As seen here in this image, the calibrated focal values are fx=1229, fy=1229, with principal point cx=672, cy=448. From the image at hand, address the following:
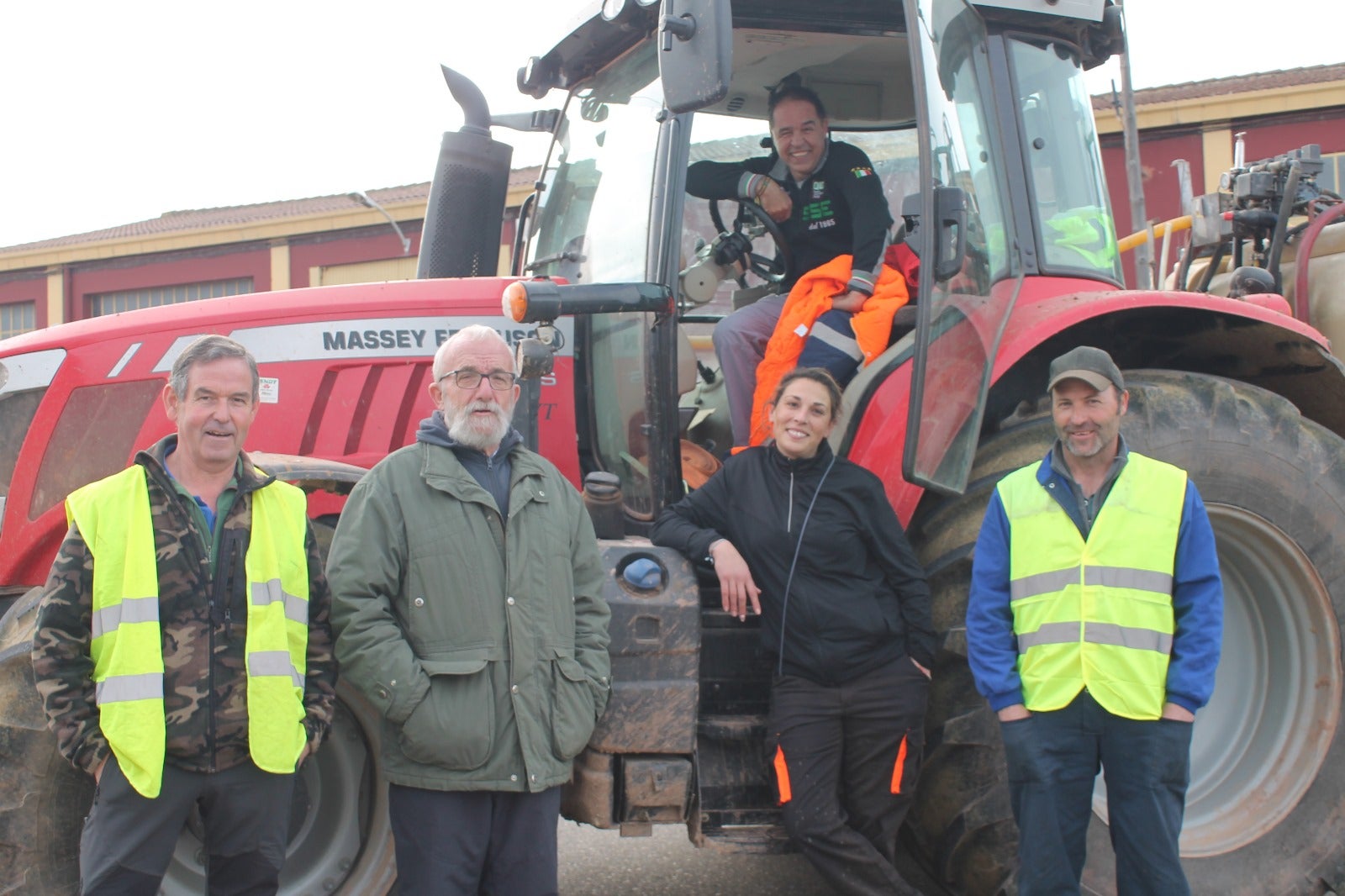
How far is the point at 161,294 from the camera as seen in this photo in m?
23.3

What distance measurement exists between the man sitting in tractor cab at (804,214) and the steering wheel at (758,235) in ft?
0.08

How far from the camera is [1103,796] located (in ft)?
11.6

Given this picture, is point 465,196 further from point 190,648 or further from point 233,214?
point 233,214

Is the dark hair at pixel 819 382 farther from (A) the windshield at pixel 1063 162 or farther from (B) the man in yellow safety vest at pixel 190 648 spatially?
(B) the man in yellow safety vest at pixel 190 648

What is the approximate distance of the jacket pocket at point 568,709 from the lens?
111 inches

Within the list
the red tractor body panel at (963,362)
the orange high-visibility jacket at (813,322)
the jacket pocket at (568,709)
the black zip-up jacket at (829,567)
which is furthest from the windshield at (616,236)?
the jacket pocket at (568,709)

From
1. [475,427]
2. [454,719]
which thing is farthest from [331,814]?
[475,427]

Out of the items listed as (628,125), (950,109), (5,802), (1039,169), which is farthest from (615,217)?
(5,802)

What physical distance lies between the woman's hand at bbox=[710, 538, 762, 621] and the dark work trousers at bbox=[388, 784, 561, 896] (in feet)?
2.25

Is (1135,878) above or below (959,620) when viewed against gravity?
below

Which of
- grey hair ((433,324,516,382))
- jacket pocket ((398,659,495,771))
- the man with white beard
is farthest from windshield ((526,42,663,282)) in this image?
jacket pocket ((398,659,495,771))

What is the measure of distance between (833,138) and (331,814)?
114 inches

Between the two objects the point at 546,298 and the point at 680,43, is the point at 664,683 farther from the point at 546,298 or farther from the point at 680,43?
the point at 680,43

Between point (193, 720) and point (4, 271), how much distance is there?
26.2 meters
